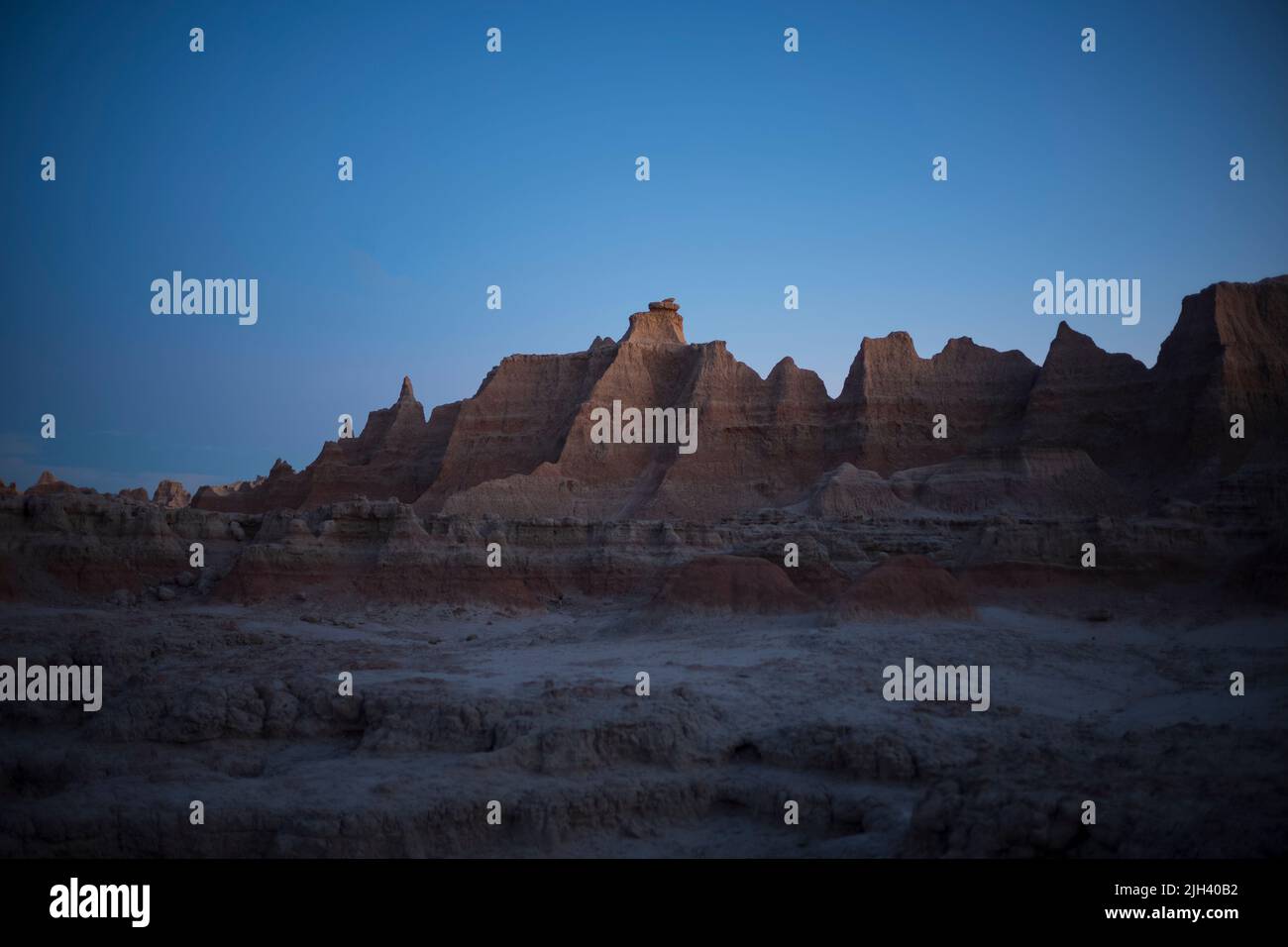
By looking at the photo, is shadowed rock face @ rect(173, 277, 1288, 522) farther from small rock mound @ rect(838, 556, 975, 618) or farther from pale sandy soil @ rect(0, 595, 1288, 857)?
pale sandy soil @ rect(0, 595, 1288, 857)

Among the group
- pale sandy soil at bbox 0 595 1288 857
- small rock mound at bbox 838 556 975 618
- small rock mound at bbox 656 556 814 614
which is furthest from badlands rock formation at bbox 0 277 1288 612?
pale sandy soil at bbox 0 595 1288 857

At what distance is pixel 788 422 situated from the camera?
59.7 metres

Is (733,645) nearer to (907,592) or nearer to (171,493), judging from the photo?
(907,592)

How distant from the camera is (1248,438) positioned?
158 ft

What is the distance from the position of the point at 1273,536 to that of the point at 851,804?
70.8 ft

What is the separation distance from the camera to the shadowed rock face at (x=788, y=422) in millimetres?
50250

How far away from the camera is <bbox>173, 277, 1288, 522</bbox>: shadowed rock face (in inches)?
1978

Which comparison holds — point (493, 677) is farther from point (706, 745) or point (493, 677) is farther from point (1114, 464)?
point (1114, 464)

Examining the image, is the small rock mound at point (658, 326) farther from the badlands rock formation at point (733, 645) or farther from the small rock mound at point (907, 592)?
the small rock mound at point (907, 592)

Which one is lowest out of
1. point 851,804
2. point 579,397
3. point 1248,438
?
point 851,804

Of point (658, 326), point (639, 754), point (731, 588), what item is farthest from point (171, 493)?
point (639, 754)
